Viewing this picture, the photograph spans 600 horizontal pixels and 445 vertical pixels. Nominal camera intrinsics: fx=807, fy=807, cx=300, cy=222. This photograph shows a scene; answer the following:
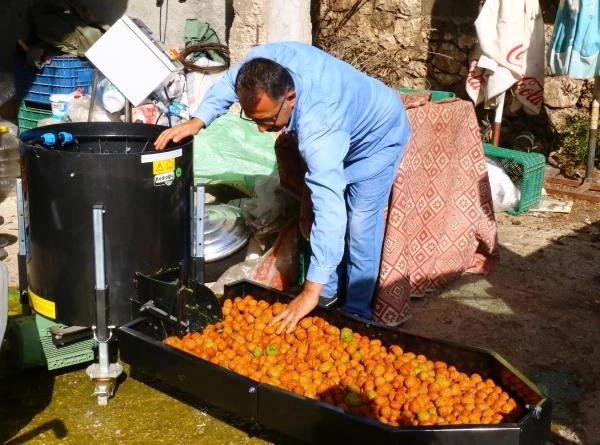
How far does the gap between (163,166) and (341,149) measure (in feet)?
2.48

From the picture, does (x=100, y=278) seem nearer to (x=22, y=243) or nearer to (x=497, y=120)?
(x=22, y=243)

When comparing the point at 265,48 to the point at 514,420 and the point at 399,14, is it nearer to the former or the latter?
the point at 514,420

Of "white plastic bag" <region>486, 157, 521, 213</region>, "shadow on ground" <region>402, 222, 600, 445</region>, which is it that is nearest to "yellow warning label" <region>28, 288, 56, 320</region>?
"shadow on ground" <region>402, 222, 600, 445</region>

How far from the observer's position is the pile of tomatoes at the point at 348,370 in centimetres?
318

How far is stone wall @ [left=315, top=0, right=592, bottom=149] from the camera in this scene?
24.9 ft

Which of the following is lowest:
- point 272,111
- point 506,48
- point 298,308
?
point 298,308

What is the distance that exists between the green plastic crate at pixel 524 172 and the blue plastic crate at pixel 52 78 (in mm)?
3659

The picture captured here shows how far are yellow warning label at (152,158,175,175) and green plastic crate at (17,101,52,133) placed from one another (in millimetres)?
4268

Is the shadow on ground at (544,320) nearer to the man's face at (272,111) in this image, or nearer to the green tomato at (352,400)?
the green tomato at (352,400)

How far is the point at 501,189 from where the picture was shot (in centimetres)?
630

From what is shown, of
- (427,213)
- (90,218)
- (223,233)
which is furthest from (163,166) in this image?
(427,213)

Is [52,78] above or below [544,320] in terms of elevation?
above

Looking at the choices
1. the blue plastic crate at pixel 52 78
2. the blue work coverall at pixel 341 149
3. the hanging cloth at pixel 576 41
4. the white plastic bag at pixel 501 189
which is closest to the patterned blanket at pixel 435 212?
the blue work coverall at pixel 341 149

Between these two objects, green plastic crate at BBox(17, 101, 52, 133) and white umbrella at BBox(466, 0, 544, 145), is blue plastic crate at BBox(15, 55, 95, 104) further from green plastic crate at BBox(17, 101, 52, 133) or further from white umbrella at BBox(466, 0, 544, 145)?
white umbrella at BBox(466, 0, 544, 145)
